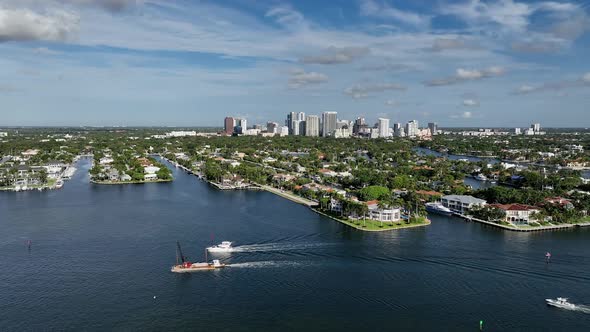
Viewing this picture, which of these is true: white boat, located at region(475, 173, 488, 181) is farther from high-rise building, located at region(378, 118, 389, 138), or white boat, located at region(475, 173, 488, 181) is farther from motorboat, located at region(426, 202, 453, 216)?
high-rise building, located at region(378, 118, 389, 138)

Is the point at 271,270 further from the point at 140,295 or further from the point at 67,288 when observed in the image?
the point at 67,288

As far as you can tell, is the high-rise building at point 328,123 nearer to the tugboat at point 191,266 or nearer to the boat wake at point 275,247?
the boat wake at point 275,247

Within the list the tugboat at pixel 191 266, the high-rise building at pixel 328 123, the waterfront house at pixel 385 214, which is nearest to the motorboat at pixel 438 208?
the waterfront house at pixel 385 214

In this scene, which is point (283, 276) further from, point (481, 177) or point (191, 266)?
point (481, 177)

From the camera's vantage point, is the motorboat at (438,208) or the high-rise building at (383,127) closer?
the motorboat at (438,208)

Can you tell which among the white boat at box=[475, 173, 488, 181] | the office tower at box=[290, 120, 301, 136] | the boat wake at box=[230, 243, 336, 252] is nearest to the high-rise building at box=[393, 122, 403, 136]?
the office tower at box=[290, 120, 301, 136]

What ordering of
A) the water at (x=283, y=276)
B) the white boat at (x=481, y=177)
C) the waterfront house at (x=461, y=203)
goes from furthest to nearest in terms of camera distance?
the white boat at (x=481, y=177), the waterfront house at (x=461, y=203), the water at (x=283, y=276)

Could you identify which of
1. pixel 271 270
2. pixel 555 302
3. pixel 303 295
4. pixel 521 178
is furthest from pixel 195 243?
pixel 521 178
